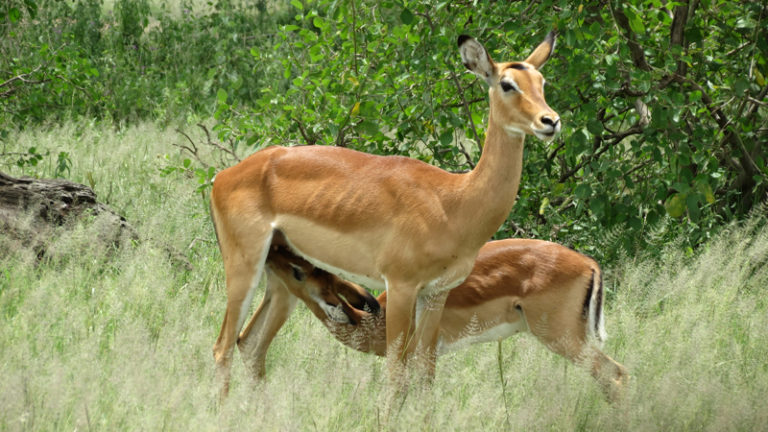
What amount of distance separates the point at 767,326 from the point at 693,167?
1431 mm

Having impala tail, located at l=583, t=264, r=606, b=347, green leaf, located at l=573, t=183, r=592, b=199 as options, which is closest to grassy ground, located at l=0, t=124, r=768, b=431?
impala tail, located at l=583, t=264, r=606, b=347

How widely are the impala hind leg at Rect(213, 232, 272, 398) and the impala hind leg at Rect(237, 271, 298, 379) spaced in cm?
27

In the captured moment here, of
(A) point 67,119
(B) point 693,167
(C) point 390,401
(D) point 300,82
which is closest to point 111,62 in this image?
(A) point 67,119

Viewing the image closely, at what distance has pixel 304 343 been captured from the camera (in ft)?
14.5

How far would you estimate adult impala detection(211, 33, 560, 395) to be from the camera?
13.0 feet

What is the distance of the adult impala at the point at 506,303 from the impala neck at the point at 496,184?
57 centimetres

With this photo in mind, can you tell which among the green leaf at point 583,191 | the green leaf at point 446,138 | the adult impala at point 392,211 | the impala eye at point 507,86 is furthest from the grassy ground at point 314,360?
the green leaf at point 446,138

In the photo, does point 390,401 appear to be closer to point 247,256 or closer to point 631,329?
point 247,256

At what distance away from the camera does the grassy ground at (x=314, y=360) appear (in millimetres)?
3498

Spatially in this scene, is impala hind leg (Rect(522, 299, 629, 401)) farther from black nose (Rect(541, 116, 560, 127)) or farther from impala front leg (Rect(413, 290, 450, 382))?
black nose (Rect(541, 116, 560, 127))

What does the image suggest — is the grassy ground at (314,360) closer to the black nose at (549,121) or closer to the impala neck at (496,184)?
the impala neck at (496,184)

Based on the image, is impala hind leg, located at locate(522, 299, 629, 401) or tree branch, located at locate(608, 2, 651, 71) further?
tree branch, located at locate(608, 2, 651, 71)

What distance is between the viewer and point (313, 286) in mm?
4512

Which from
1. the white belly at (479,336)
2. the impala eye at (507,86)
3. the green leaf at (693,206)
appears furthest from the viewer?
the green leaf at (693,206)
